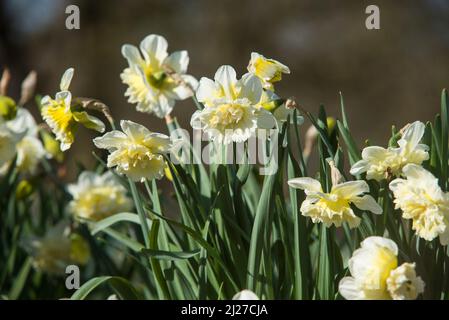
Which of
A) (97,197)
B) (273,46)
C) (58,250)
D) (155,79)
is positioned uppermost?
(273,46)

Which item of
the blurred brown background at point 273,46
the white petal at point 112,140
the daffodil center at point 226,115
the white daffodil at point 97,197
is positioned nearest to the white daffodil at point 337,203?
the daffodil center at point 226,115

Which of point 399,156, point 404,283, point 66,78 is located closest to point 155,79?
point 66,78

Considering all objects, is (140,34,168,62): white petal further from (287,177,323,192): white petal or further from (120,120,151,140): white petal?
(287,177,323,192): white petal

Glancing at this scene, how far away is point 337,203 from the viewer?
0.81 metres

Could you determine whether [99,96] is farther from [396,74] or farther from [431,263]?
[431,263]

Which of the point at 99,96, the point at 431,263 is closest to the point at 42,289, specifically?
the point at 431,263

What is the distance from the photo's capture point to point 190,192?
956 mm

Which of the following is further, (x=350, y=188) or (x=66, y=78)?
(x=66, y=78)

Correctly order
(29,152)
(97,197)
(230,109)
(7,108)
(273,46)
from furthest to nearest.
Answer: (273,46) → (29,152) → (97,197) → (7,108) → (230,109)

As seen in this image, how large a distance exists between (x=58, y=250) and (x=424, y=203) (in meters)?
0.94

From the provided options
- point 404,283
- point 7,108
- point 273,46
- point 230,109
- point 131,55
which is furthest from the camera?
point 273,46

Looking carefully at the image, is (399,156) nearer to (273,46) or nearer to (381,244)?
(381,244)

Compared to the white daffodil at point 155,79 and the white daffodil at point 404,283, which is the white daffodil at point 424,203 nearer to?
the white daffodil at point 404,283

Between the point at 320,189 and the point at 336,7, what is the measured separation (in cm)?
468
